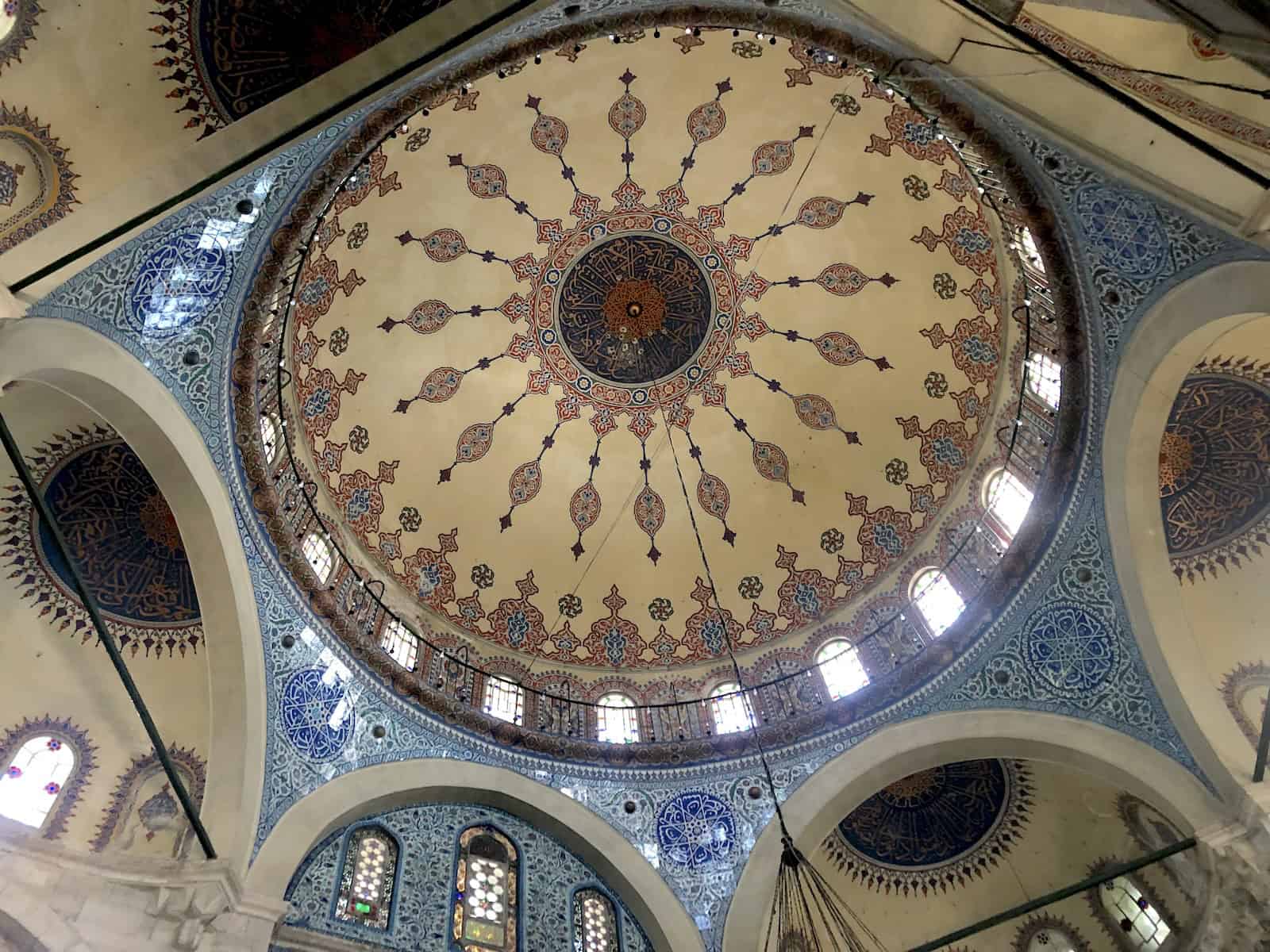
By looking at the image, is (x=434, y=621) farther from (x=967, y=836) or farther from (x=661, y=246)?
(x=967, y=836)

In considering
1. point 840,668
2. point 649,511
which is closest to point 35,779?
point 649,511

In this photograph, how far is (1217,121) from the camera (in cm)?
531

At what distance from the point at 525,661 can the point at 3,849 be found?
6.07 metres

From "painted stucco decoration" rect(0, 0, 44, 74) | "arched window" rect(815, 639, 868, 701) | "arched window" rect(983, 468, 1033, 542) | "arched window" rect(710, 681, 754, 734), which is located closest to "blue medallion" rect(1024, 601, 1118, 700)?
"arched window" rect(983, 468, 1033, 542)

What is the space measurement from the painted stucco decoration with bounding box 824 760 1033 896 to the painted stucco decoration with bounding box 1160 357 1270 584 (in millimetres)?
3053

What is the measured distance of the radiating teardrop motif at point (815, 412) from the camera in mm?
11578

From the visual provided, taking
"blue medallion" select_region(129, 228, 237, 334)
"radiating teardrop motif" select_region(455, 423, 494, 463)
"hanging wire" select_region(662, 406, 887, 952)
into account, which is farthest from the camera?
"radiating teardrop motif" select_region(455, 423, 494, 463)

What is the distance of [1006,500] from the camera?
9453 millimetres

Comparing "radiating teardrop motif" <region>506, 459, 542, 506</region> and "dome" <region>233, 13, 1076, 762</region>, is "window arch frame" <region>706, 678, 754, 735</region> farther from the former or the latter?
"radiating teardrop motif" <region>506, 459, 542, 506</region>

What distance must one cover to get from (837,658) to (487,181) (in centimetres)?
707

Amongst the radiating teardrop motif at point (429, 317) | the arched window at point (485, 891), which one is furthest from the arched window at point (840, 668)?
the radiating teardrop motif at point (429, 317)

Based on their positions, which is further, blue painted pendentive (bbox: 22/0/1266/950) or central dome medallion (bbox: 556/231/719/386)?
central dome medallion (bbox: 556/231/719/386)

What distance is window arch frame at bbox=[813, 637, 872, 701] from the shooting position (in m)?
9.98

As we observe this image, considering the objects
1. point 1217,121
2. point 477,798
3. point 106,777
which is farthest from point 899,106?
point 106,777
